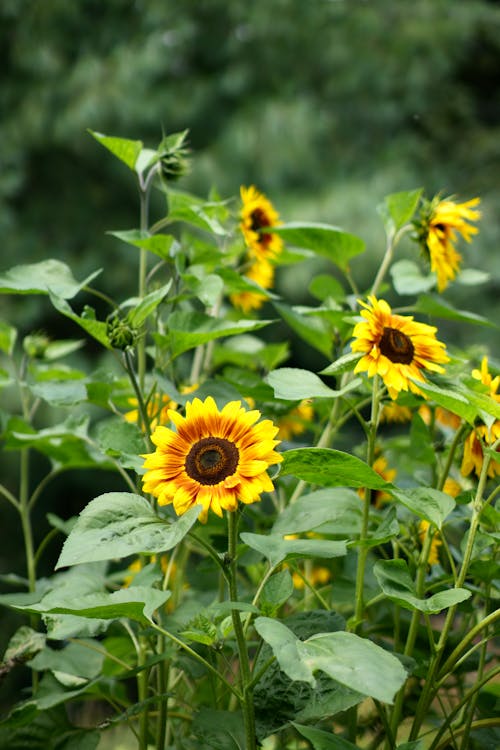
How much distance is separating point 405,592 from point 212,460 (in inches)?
4.9

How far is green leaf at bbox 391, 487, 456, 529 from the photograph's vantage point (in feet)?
1.52

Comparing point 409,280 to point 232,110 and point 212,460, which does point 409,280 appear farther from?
point 232,110

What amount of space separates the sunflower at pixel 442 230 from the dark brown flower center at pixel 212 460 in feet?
0.83

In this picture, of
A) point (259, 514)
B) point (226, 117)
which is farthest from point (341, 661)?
point (226, 117)

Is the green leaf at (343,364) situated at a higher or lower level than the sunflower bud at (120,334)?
higher

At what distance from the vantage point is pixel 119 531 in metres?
0.44

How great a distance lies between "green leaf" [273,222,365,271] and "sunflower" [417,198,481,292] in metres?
0.05

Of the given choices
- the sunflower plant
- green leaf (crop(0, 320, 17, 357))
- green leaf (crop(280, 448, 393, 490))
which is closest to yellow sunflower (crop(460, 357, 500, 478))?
the sunflower plant

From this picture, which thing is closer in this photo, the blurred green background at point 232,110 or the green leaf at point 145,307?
the green leaf at point 145,307

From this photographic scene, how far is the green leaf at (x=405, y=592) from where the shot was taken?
427mm

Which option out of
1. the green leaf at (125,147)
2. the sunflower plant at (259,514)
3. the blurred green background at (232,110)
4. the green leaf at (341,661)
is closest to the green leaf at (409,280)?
the sunflower plant at (259,514)

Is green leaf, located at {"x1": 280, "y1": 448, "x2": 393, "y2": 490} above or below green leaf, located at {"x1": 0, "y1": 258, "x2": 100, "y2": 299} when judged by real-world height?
below

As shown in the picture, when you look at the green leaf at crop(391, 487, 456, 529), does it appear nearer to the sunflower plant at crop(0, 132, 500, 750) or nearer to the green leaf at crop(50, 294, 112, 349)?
the sunflower plant at crop(0, 132, 500, 750)

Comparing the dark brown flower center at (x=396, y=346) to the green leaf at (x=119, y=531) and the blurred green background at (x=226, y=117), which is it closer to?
the green leaf at (x=119, y=531)
